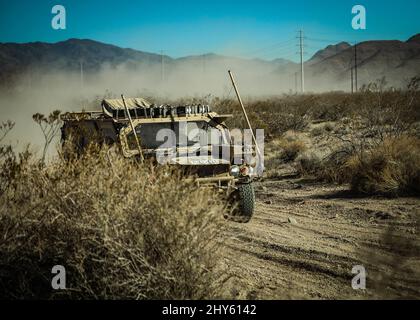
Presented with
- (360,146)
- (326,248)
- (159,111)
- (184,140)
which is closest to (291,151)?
(360,146)

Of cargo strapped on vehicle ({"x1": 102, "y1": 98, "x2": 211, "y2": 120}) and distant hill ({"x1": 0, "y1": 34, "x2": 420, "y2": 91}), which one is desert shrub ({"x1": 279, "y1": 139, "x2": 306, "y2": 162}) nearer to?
cargo strapped on vehicle ({"x1": 102, "y1": 98, "x2": 211, "y2": 120})

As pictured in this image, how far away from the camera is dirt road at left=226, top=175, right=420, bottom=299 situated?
527 cm

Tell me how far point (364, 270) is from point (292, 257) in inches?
41.3

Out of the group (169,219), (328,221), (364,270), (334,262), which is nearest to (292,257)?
(334,262)

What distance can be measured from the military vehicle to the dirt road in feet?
2.43

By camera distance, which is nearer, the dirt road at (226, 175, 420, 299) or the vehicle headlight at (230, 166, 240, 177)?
the dirt road at (226, 175, 420, 299)

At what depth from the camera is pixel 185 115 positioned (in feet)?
29.8

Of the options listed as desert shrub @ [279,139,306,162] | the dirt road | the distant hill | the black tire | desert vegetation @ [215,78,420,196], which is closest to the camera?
the dirt road

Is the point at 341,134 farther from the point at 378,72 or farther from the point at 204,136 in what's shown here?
the point at 378,72

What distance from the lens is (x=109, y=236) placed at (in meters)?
4.30

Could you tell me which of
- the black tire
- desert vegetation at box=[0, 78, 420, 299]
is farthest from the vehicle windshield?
desert vegetation at box=[0, 78, 420, 299]

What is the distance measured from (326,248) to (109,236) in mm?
3504

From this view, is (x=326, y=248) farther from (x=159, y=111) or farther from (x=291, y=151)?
(x=291, y=151)

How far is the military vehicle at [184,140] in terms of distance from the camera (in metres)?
7.88
